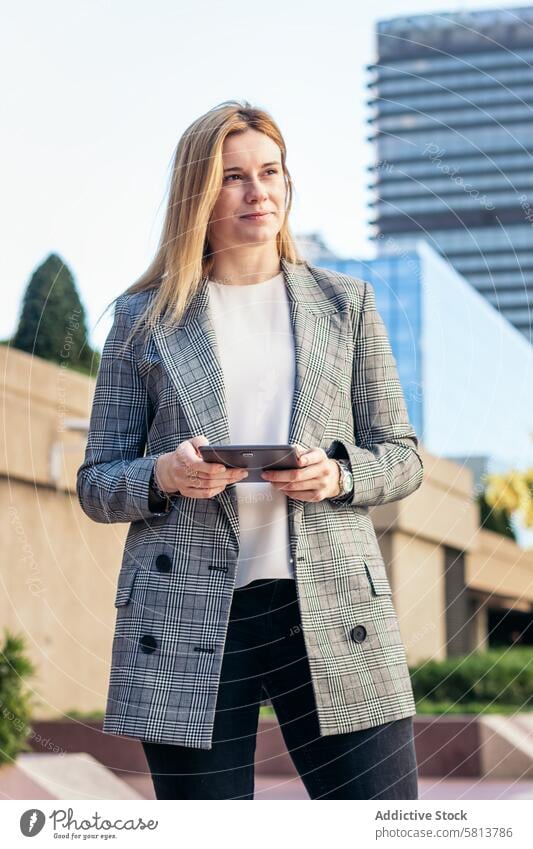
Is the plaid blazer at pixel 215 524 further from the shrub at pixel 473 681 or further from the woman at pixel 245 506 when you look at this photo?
the shrub at pixel 473 681

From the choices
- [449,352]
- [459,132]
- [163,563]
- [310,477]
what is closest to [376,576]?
[310,477]

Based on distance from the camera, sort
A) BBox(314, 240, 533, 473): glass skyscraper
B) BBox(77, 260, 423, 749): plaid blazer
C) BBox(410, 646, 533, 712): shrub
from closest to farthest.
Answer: BBox(77, 260, 423, 749): plaid blazer, BBox(314, 240, 533, 473): glass skyscraper, BBox(410, 646, 533, 712): shrub

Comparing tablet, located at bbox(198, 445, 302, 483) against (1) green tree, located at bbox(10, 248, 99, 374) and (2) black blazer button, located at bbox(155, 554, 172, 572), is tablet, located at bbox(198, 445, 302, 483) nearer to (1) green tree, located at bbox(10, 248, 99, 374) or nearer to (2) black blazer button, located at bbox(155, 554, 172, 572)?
(2) black blazer button, located at bbox(155, 554, 172, 572)

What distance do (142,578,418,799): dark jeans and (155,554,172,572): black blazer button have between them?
5.1 inches

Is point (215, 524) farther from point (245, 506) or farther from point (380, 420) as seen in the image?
point (380, 420)

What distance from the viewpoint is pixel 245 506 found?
7.27 ft

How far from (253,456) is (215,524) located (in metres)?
0.21

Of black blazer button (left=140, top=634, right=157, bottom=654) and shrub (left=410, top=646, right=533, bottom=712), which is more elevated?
black blazer button (left=140, top=634, right=157, bottom=654)

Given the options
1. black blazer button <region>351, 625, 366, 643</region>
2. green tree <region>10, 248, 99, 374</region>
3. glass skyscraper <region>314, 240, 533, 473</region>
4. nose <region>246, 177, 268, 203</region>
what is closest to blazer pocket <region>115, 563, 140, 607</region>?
black blazer button <region>351, 625, 366, 643</region>

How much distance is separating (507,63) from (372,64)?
10.00 metres

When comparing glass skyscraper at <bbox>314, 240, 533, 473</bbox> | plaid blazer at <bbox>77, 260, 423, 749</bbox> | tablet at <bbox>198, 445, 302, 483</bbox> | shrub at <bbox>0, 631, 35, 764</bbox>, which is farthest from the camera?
shrub at <bbox>0, 631, 35, 764</bbox>

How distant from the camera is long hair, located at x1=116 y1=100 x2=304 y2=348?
2314 mm

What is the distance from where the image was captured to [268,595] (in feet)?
7.09
